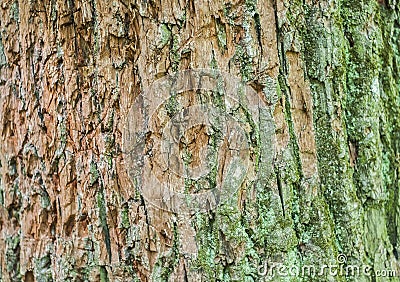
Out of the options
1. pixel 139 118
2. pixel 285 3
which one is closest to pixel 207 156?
pixel 139 118

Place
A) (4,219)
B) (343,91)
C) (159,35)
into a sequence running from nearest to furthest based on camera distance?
(159,35) < (343,91) < (4,219)

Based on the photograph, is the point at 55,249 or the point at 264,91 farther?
the point at 55,249

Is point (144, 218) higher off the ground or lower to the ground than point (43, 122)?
lower

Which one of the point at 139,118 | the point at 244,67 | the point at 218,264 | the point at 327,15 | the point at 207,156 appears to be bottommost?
the point at 218,264

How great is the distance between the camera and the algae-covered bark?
1.21 metres

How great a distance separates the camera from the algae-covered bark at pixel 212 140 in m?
1.21

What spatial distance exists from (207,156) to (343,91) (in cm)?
41

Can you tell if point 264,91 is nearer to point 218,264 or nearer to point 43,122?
point 218,264

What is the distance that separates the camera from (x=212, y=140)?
121 cm

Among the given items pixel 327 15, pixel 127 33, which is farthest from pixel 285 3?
pixel 127 33

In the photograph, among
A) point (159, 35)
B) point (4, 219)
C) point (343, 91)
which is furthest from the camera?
point (4, 219)

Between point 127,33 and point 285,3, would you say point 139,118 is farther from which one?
point 285,3

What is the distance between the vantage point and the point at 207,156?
1.21 metres

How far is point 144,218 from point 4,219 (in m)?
0.52
